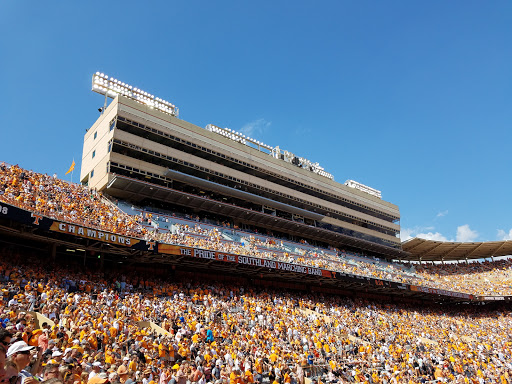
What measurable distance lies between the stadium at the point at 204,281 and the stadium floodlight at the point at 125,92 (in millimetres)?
155

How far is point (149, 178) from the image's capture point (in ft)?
121

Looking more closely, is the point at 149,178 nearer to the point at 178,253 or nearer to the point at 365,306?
the point at 178,253

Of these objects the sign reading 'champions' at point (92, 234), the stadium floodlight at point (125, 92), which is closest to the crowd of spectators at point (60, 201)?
the sign reading 'champions' at point (92, 234)

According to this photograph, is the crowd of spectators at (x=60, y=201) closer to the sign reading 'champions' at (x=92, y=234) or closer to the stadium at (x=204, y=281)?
the stadium at (x=204, y=281)

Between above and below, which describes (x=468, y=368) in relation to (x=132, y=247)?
below

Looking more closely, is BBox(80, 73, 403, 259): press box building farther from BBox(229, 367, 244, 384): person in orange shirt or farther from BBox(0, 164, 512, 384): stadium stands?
BBox(229, 367, 244, 384): person in orange shirt

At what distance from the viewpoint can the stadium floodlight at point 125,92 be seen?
41.8 m

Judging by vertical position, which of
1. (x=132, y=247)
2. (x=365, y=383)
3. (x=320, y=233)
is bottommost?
(x=365, y=383)

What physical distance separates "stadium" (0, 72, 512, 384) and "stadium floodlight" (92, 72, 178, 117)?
15 centimetres

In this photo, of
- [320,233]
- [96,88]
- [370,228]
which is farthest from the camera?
[370,228]

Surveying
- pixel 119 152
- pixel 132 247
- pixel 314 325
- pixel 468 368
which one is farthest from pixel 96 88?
pixel 468 368

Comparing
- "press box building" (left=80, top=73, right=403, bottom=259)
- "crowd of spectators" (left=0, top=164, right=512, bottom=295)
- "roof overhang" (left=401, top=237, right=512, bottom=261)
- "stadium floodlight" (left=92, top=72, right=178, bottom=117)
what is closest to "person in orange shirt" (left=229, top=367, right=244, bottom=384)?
"crowd of spectators" (left=0, top=164, right=512, bottom=295)

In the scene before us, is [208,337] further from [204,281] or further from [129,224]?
[129,224]

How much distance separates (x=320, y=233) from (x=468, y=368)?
31993 millimetres
